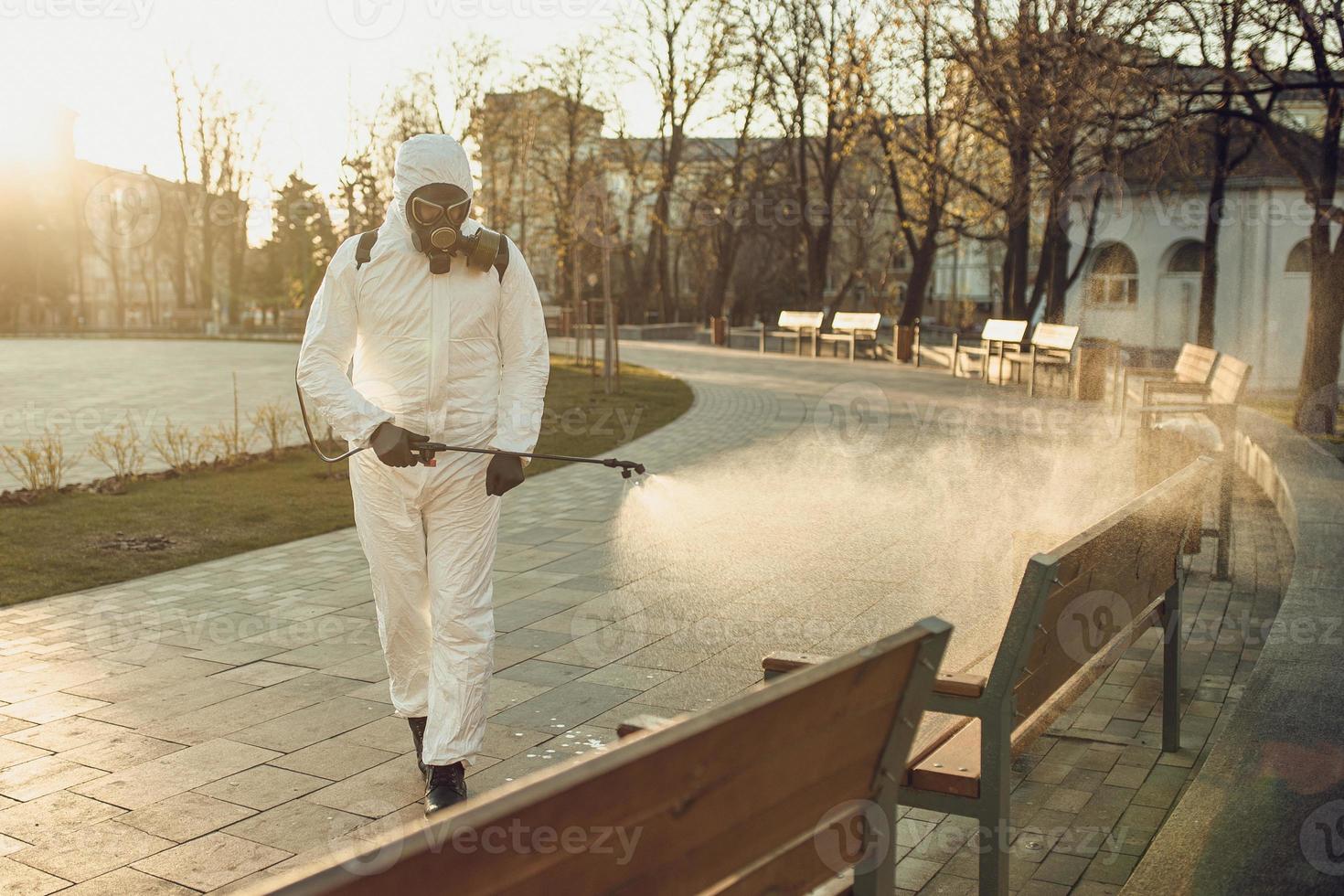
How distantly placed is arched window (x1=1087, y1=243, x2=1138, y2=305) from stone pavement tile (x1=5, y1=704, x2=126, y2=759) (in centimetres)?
3314

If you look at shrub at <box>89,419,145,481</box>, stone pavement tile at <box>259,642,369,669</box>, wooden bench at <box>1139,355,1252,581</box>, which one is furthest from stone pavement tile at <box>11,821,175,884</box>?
shrub at <box>89,419,145,481</box>

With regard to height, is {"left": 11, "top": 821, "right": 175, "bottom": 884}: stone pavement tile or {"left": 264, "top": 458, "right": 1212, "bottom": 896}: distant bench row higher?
{"left": 264, "top": 458, "right": 1212, "bottom": 896}: distant bench row

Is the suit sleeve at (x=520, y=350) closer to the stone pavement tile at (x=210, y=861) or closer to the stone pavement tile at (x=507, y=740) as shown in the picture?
the stone pavement tile at (x=507, y=740)

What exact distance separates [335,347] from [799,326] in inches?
1088

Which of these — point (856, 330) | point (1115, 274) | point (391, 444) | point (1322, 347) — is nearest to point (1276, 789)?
point (391, 444)

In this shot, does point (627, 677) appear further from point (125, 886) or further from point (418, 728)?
point (125, 886)

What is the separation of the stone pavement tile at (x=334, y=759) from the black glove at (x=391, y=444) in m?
1.23

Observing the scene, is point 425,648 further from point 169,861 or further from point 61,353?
point 61,353

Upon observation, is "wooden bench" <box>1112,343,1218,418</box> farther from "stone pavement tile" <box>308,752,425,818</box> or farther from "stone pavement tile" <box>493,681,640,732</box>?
"stone pavement tile" <box>308,752,425,818</box>

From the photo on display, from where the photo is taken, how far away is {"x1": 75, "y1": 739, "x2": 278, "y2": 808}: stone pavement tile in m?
4.27

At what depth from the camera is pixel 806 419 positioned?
55.6 feet

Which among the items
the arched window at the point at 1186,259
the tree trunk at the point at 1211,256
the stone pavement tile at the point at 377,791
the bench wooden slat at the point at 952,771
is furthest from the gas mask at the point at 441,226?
the arched window at the point at 1186,259

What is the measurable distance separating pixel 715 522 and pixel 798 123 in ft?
89.7

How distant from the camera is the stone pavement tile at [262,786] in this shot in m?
4.22
